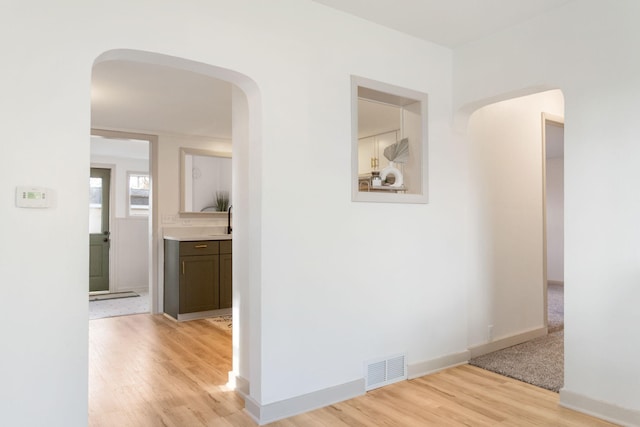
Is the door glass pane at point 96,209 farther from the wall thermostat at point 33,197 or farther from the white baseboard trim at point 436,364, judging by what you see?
the white baseboard trim at point 436,364

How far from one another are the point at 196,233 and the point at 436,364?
3.71 meters

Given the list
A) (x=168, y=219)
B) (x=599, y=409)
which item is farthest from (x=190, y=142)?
(x=599, y=409)

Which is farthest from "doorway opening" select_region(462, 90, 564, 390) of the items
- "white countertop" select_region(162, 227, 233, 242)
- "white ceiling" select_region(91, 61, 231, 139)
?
"white countertop" select_region(162, 227, 233, 242)

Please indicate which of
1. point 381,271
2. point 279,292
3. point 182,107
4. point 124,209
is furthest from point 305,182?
point 124,209

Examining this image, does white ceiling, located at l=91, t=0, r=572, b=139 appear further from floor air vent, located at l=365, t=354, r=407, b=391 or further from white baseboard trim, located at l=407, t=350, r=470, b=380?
white baseboard trim, located at l=407, t=350, r=470, b=380

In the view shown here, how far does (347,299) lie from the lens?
9.29 ft

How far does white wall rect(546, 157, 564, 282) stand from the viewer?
781 centimetres

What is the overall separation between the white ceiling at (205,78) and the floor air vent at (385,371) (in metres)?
2.35

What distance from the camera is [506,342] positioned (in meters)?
3.81

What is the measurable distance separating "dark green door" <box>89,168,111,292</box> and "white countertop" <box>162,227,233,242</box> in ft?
7.39

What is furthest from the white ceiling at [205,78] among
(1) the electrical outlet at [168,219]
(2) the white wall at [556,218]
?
(2) the white wall at [556,218]

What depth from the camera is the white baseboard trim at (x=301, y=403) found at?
246cm

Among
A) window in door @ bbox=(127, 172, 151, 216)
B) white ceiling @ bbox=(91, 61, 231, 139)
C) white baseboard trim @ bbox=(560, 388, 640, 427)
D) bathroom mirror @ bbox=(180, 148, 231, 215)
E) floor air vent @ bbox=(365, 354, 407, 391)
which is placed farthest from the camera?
window in door @ bbox=(127, 172, 151, 216)

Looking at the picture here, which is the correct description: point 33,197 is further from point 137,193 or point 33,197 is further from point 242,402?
point 137,193
